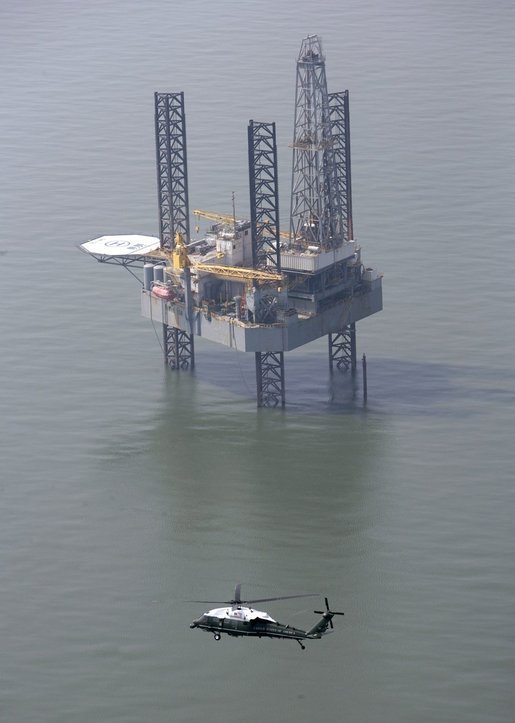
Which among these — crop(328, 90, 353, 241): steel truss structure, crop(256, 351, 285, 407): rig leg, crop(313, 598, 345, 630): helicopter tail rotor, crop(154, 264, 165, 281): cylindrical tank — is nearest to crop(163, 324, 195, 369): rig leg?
crop(154, 264, 165, 281): cylindrical tank

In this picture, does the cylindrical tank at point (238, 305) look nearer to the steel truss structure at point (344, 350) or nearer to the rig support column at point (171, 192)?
the rig support column at point (171, 192)

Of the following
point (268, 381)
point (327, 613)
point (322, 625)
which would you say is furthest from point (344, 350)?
point (327, 613)

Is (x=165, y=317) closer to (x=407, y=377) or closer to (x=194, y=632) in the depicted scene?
(x=407, y=377)

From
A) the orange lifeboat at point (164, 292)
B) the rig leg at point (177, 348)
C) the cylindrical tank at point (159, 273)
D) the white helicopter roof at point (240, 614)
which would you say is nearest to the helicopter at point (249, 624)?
the white helicopter roof at point (240, 614)

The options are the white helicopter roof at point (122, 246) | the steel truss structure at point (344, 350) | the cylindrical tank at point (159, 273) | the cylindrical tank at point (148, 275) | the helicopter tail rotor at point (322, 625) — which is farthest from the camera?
the steel truss structure at point (344, 350)

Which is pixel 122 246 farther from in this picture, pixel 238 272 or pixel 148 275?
pixel 238 272
